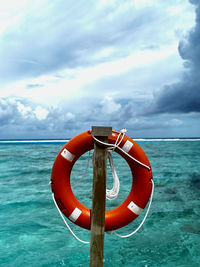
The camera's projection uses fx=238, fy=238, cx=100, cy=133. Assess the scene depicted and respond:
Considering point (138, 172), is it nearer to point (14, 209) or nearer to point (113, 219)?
point (113, 219)

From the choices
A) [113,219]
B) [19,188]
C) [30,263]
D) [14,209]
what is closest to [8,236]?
[30,263]

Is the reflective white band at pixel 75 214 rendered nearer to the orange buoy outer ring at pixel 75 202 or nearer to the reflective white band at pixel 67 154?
the orange buoy outer ring at pixel 75 202

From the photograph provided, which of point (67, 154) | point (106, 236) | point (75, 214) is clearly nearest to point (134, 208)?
point (75, 214)

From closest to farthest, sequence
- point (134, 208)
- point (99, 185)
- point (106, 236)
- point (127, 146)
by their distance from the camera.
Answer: point (99, 185)
point (127, 146)
point (134, 208)
point (106, 236)

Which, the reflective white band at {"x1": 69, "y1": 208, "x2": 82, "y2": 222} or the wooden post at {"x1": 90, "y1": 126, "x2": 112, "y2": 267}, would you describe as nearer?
the wooden post at {"x1": 90, "y1": 126, "x2": 112, "y2": 267}

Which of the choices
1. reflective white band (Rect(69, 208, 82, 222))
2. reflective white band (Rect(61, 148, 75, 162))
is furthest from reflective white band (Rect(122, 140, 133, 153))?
reflective white band (Rect(69, 208, 82, 222))

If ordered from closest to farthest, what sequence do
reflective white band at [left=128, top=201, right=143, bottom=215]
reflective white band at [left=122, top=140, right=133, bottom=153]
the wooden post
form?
the wooden post
reflective white band at [left=122, top=140, right=133, bottom=153]
reflective white band at [left=128, top=201, right=143, bottom=215]

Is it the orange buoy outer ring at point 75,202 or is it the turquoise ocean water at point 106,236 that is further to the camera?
the turquoise ocean water at point 106,236

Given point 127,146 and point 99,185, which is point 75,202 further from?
point 127,146

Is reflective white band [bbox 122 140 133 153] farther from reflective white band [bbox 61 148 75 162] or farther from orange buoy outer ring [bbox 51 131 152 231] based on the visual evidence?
reflective white band [bbox 61 148 75 162]

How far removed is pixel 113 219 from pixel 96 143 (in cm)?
84

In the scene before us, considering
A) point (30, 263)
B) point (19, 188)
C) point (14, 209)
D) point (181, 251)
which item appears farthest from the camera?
point (19, 188)

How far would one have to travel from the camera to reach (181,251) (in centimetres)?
350

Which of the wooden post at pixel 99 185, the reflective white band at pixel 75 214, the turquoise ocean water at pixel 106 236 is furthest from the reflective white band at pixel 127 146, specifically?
the turquoise ocean water at pixel 106 236
